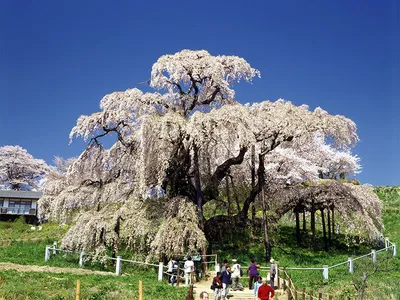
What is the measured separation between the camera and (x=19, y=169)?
76.1 m

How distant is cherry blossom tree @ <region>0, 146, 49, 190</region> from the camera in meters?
73.8

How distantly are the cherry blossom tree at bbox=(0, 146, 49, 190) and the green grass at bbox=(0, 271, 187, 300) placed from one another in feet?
187

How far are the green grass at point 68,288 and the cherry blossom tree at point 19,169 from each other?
2244 inches

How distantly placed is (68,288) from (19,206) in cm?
4520

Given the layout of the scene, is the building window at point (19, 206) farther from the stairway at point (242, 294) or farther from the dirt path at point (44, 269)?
the stairway at point (242, 294)

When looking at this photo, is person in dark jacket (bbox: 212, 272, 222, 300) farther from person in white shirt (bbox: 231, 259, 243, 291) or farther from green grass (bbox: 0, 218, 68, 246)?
green grass (bbox: 0, 218, 68, 246)

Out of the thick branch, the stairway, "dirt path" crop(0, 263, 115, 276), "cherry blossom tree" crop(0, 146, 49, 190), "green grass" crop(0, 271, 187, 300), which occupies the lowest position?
the stairway

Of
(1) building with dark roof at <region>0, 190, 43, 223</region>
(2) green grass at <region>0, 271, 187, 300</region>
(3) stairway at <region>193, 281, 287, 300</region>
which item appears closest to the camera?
(2) green grass at <region>0, 271, 187, 300</region>

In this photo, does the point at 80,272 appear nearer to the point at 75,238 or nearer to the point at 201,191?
the point at 75,238

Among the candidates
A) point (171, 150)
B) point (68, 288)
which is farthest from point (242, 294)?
point (171, 150)

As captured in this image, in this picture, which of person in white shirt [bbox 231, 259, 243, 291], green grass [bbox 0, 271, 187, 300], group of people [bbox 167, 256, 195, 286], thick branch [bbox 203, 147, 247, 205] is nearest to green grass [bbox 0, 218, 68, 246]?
thick branch [bbox 203, 147, 247, 205]

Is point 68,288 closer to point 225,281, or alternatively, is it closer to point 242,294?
point 225,281

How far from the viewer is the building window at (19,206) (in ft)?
195

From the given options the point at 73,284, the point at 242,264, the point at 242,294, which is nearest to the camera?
the point at 73,284
